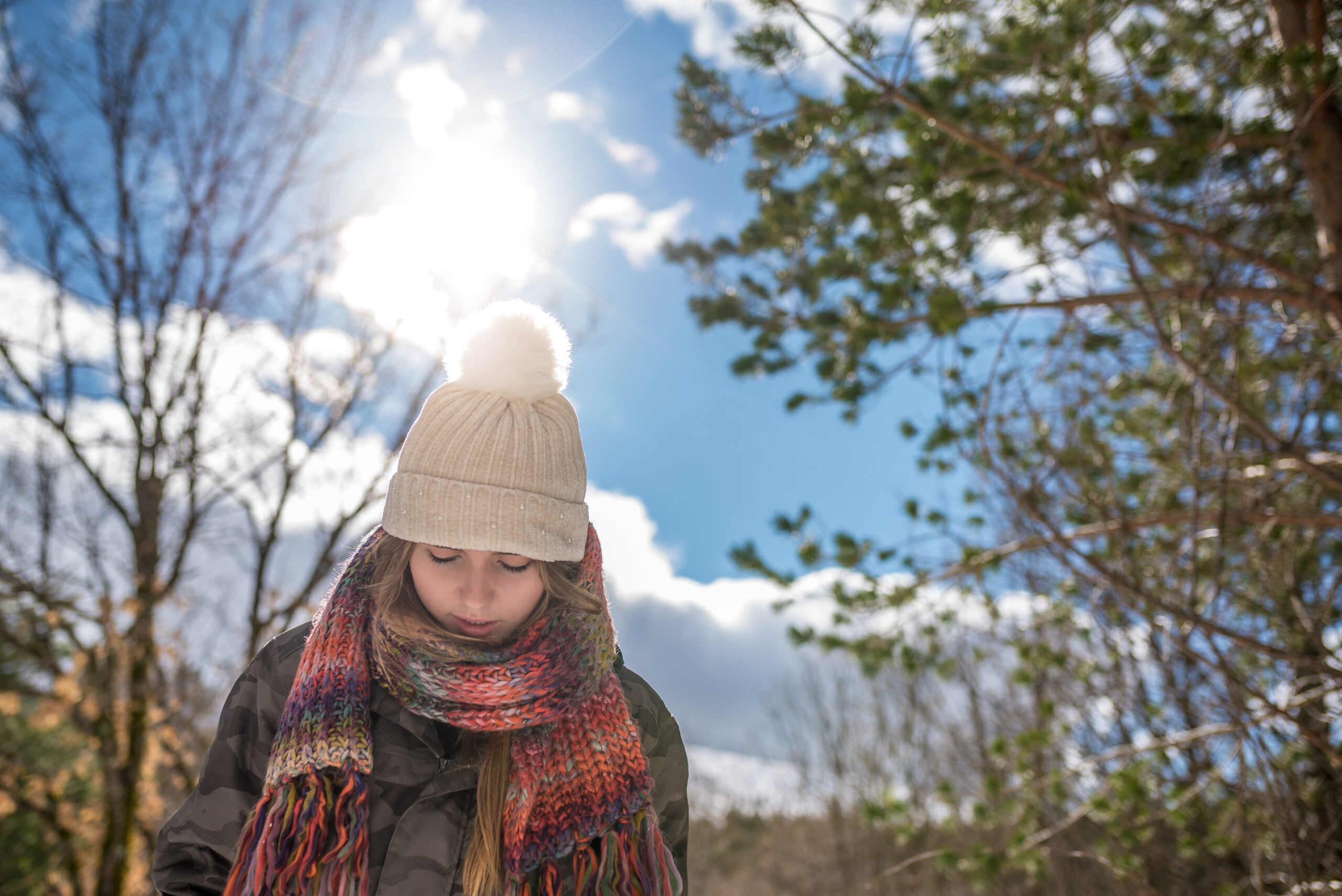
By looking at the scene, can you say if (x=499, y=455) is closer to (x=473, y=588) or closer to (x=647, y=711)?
(x=473, y=588)

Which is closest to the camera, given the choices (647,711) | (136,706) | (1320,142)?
(647,711)

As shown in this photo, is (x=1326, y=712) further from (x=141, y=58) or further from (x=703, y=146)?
(x=141, y=58)

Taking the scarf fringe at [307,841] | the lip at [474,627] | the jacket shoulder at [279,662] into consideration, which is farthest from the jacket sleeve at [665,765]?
the jacket shoulder at [279,662]

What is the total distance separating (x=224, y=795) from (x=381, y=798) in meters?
0.28

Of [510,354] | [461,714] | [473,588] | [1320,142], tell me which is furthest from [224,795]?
[1320,142]

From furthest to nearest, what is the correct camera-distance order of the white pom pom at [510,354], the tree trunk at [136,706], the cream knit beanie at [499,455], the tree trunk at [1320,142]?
the tree trunk at [136,706], the tree trunk at [1320,142], the white pom pom at [510,354], the cream knit beanie at [499,455]

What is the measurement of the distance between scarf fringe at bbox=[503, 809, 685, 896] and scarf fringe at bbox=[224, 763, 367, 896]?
270 mm

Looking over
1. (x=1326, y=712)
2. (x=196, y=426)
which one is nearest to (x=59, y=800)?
(x=196, y=426)

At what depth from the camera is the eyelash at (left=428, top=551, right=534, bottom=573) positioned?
4.70 feet

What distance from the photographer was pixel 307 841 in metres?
1.25

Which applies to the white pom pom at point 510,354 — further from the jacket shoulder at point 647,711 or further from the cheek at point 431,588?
the jacket shoulder at point 647,711

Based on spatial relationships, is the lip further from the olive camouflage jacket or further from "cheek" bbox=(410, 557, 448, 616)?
the olive camouflage jacket

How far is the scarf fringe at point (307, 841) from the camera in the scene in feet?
4.04

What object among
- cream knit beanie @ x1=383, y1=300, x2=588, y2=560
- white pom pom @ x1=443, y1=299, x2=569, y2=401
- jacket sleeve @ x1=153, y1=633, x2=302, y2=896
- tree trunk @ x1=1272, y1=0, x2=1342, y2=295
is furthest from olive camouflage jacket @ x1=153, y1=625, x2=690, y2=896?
tree trunk @ x1=1272, y1=0, x2=1342, y2=295
